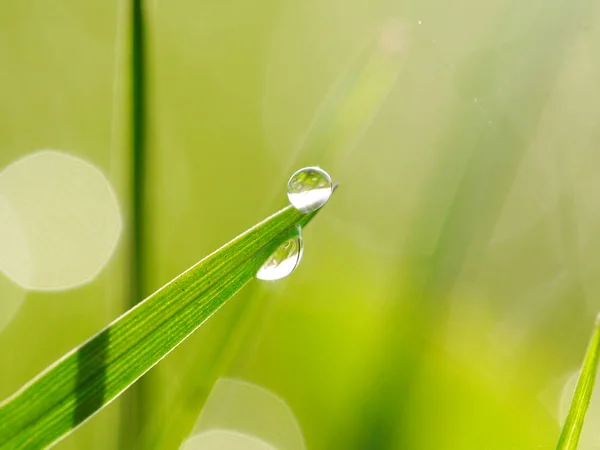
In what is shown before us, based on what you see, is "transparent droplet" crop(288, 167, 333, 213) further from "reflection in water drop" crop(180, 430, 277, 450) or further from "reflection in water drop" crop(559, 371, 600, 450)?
→ "reflection in water drop" crop(559, 371, 600, 450)

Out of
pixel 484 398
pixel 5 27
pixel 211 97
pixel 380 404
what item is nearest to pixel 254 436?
pixel 484 398

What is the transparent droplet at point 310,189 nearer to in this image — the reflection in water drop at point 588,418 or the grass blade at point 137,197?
the grass blade at point 137,197

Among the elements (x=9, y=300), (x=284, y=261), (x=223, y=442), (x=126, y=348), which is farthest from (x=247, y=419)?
(x=126, y=348)

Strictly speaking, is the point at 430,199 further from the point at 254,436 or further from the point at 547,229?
the point at 547,229

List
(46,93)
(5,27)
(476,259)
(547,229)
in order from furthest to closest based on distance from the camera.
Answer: (5,27) < (46,93) < (547,229) < (476,259)

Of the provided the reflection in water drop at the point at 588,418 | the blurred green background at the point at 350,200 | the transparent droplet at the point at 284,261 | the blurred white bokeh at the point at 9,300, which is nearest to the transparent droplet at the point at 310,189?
the transparent droplet at the point at 284,261

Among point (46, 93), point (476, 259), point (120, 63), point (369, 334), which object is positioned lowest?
point (369, 334)

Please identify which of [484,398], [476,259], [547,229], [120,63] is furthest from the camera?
[547,229]

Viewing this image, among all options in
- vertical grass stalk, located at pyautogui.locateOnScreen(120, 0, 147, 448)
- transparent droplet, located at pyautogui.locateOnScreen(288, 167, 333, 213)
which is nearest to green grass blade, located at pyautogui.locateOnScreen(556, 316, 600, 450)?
transparent droplet, located at pyautogui.locateOnScreen(288, 167, 333, 213)

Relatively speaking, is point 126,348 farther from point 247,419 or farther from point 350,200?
point 350,200
